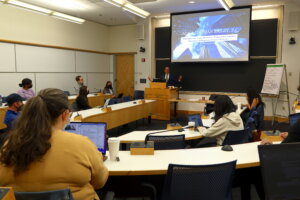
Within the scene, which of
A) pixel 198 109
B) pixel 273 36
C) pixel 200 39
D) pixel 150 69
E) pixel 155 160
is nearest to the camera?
pixel 155 160

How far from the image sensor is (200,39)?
7809 mm

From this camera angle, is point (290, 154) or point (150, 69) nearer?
point (290, 154)

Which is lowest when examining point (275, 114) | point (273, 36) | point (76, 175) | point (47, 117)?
point (275, 114)

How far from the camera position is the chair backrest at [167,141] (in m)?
2.54

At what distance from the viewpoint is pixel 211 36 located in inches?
301

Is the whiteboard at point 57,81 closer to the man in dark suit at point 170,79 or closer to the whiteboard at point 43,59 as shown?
the whiteboard at point 43,59

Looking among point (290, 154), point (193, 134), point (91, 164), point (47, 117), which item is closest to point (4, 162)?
point (47, 117)

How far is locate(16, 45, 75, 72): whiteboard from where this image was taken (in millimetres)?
6828

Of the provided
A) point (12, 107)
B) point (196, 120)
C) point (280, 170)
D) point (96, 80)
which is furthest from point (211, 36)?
point (280, 170)

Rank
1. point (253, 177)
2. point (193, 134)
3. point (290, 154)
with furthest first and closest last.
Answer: point (193, 134) → point (253, 177) → point (290, 154)

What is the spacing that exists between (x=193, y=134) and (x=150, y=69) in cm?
594

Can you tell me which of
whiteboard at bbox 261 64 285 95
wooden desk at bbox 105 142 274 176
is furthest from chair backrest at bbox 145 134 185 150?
whiteboard at bbox 261 64 285 95

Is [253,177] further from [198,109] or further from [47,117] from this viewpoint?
[198,109]

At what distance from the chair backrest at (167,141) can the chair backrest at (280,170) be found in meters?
1.16
